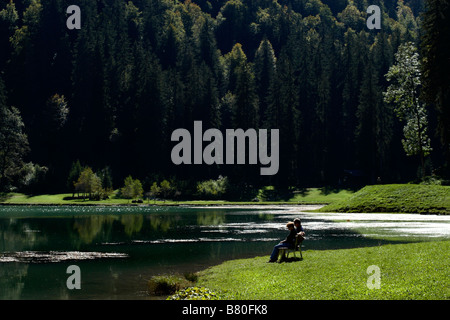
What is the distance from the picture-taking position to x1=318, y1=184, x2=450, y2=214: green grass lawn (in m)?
51.8

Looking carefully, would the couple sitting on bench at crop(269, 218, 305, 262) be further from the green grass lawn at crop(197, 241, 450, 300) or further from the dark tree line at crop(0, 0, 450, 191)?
the dark tree line at crop(0, 0, 450, 191)

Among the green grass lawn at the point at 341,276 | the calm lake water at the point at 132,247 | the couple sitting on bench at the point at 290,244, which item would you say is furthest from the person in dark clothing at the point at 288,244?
the calm lake water at the point at 132,247

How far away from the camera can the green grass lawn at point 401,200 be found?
51787 mm

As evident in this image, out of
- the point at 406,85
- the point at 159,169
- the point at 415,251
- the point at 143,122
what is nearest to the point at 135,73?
the point at 143,122

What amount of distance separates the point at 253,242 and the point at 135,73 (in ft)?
365

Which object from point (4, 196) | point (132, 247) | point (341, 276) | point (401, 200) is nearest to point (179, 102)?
point (4, 196)

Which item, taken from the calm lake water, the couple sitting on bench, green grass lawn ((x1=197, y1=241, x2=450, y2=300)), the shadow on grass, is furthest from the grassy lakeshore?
green grass lawn ((x1=197, y1=241, x2=450, y2=300))

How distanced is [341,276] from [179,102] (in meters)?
115

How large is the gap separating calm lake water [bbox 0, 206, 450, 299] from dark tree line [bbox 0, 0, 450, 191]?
2661 inches

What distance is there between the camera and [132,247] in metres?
31.0

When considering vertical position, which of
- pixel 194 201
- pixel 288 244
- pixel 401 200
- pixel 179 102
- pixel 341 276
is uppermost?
pixel 179 102

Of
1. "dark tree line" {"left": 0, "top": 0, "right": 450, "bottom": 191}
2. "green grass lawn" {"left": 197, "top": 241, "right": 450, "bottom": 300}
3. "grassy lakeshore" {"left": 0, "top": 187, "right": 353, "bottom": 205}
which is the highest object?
"dark tree line" {"left": 0, "top": 0, "right": 450, "bottom": 191}

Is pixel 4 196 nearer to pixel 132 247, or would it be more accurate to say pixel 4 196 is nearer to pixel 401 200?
pixel 401 200

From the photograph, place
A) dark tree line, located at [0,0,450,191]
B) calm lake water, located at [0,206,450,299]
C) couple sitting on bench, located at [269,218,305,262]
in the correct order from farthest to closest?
dark tree line, located at [0,0,450,191] → couple sitting on bench, located at [269,218,305,262] → calm lake water, located at [0,206,450,299]
